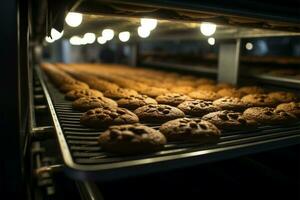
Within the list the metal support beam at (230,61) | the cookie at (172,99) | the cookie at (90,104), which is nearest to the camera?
the cookie at (90,104)

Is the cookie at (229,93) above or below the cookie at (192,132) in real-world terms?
above

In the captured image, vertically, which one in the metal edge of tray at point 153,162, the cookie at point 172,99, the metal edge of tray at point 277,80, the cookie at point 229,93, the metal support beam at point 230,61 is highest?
the metal support beam at point 230,61

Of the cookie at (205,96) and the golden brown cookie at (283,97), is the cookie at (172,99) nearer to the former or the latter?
the cookie at (205,96)

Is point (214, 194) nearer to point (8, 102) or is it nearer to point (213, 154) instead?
point (213, 154)

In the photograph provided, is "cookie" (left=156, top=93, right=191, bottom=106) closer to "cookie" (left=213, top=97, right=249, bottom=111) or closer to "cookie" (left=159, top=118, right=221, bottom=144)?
"cookie" (left=213, top=97, right=249, bottom=111)

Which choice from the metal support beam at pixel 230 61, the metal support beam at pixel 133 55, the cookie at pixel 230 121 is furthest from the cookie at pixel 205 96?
the metal support beam at pixel 133 55

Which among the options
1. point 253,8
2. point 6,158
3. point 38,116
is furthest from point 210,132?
point 38,116

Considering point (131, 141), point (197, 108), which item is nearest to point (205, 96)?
point (197, 108)
